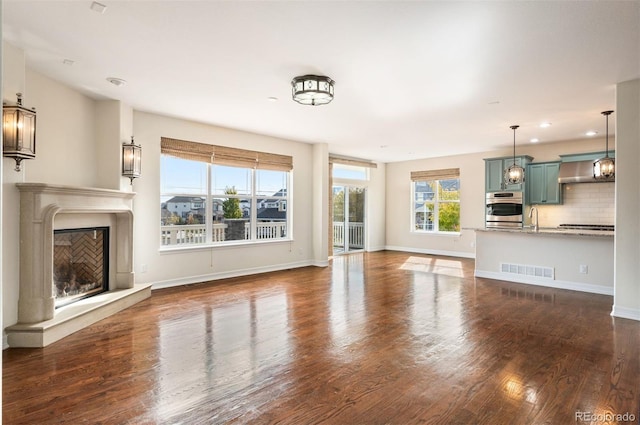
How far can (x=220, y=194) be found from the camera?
22.1 ft

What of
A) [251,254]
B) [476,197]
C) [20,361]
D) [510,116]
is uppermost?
[510,116]

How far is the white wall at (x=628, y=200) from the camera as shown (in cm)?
428

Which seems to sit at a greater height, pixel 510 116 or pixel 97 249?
pixel 510 116

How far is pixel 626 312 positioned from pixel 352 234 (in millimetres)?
6703

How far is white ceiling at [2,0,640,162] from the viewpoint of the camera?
289 centimetres

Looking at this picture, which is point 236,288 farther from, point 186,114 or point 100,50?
point 100,50

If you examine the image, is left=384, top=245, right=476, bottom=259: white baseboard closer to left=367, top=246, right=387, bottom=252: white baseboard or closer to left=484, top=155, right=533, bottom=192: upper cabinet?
left=367, top=246, right=387, bottom=252: white baseboard

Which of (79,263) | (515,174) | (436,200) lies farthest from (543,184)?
(79,263)

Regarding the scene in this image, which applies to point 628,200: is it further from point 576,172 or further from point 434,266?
point 434,266

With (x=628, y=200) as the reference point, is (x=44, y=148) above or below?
above

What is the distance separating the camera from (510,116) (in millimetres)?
5758

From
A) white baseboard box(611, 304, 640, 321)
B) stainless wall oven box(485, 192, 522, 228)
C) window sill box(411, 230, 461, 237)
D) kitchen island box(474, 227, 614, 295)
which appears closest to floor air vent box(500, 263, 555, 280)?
kitchen island box(474, 227, 614, 295)

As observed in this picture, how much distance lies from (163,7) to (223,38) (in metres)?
0.57

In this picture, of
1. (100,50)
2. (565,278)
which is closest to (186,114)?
(100,50)
